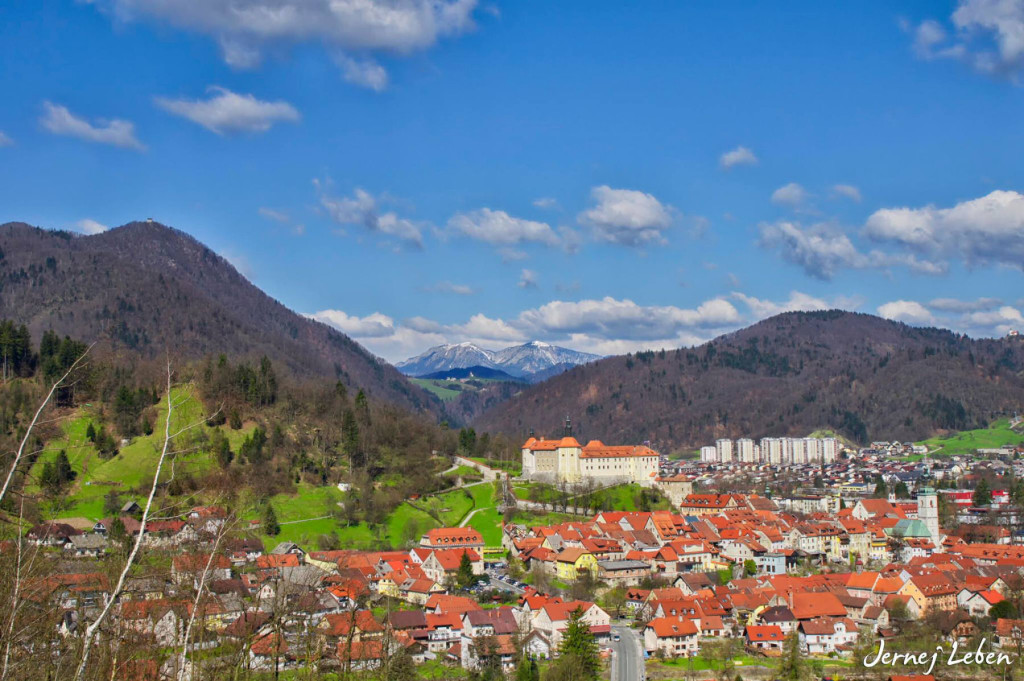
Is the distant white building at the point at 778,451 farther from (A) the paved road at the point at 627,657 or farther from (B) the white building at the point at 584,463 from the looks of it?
(A) the paved road at the point at 627,657

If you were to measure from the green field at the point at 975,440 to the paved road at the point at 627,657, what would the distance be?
361ft

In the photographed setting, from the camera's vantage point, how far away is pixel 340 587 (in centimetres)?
4112

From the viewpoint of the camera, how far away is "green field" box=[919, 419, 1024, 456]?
463ft

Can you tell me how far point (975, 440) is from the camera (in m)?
148

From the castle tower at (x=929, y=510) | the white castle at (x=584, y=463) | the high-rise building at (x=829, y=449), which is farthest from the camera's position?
the high-rise building at (x=829, y=449)

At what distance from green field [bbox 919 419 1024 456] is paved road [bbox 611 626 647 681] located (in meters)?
110

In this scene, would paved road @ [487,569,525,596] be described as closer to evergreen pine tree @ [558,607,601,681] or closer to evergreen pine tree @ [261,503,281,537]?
evergreen pine tree @ [261,503,281,537]

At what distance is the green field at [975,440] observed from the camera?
5556 inches

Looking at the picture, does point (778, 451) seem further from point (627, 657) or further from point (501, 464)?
point (627, 657)

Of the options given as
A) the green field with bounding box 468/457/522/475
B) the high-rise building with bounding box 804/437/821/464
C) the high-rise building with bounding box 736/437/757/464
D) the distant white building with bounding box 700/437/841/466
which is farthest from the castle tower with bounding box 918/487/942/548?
the high-rise building with bounding box 736/437/757/464

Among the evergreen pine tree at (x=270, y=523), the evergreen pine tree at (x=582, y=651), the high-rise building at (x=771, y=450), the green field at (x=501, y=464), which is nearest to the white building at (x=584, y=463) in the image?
the green field at (x=501, y=464)

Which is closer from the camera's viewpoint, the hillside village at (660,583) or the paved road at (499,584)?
the hillside village at (660,583)

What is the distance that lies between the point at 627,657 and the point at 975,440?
419ft

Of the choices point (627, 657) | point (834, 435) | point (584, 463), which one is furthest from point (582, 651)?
point (834, 435)
